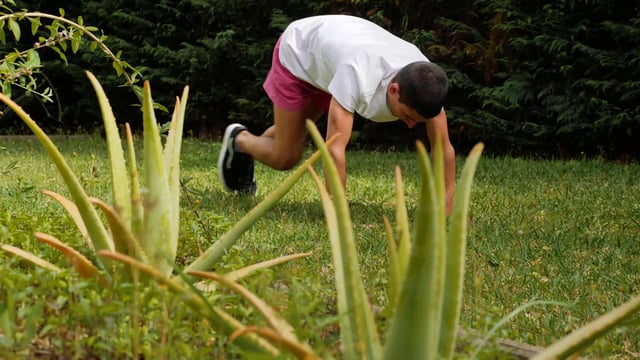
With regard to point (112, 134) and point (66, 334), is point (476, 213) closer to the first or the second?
point (112, 134)

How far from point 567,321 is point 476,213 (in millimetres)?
2302

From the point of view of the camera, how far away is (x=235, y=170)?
550 cm

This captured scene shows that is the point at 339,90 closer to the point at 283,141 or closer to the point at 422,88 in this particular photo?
the point at 422,88

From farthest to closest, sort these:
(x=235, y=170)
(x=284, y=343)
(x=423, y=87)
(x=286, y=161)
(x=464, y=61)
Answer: (x=464, y=61) → (x=235, y=170) → (x=286, y=161) → (x=423, y=87) → (x=284, y=343)

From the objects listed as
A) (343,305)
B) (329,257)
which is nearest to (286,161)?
→ (329,257)

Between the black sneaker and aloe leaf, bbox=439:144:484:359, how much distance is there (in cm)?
407

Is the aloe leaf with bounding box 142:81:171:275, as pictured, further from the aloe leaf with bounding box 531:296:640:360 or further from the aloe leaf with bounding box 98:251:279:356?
the aloe leaf with bounding box 531:296:640:360

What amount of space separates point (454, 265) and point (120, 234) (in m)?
0.84

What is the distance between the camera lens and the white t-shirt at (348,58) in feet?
13.9

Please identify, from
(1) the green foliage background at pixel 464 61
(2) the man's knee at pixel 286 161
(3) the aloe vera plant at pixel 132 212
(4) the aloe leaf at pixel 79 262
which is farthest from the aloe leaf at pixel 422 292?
(1) the green foliage background at pixel 464 61

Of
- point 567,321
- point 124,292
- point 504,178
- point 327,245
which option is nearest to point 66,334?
point 124,292

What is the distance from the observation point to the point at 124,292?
1.64 meters

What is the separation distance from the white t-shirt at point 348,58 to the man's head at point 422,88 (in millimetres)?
215

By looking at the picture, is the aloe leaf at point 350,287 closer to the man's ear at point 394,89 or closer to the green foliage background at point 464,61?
the man's ear at point 394,89
